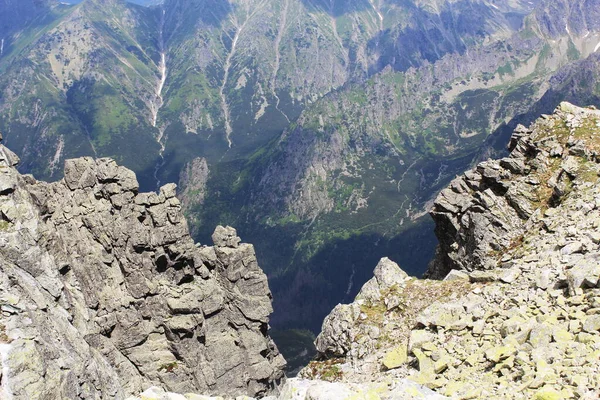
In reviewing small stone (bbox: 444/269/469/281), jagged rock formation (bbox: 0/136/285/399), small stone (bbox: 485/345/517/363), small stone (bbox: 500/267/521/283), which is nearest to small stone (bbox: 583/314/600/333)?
small stone (bbox: 485/345/517/363)

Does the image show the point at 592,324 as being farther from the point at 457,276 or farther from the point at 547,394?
the point at 457,276

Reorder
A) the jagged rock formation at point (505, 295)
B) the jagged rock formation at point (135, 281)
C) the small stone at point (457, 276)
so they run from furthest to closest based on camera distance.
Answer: the jagged rock formation at point (135, 281) → the small stone at point (457, 276) → the jagged rock formation at point (505, 295)

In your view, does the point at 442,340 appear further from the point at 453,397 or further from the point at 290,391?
the point at 290,391

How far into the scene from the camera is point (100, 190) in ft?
218

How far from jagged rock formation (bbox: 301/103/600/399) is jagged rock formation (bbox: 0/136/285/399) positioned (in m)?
22.9

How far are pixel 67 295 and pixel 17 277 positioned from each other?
490 inches

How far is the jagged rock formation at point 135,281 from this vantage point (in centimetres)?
4841

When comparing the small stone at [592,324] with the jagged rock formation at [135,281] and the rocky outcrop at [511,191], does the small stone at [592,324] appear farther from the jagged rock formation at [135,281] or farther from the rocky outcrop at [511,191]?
the jagged rock formation at [135,281]

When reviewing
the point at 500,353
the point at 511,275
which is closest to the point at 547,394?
the point at 500,353

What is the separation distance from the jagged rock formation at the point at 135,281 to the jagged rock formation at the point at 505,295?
75.3 feet

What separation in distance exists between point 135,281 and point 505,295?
45725 mm

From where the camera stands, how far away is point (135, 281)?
6300 cm

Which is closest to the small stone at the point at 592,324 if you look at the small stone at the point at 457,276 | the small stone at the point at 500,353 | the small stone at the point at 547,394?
the small stone at the point at 500,353

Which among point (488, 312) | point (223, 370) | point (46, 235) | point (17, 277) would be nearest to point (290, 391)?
point (488, 312)
